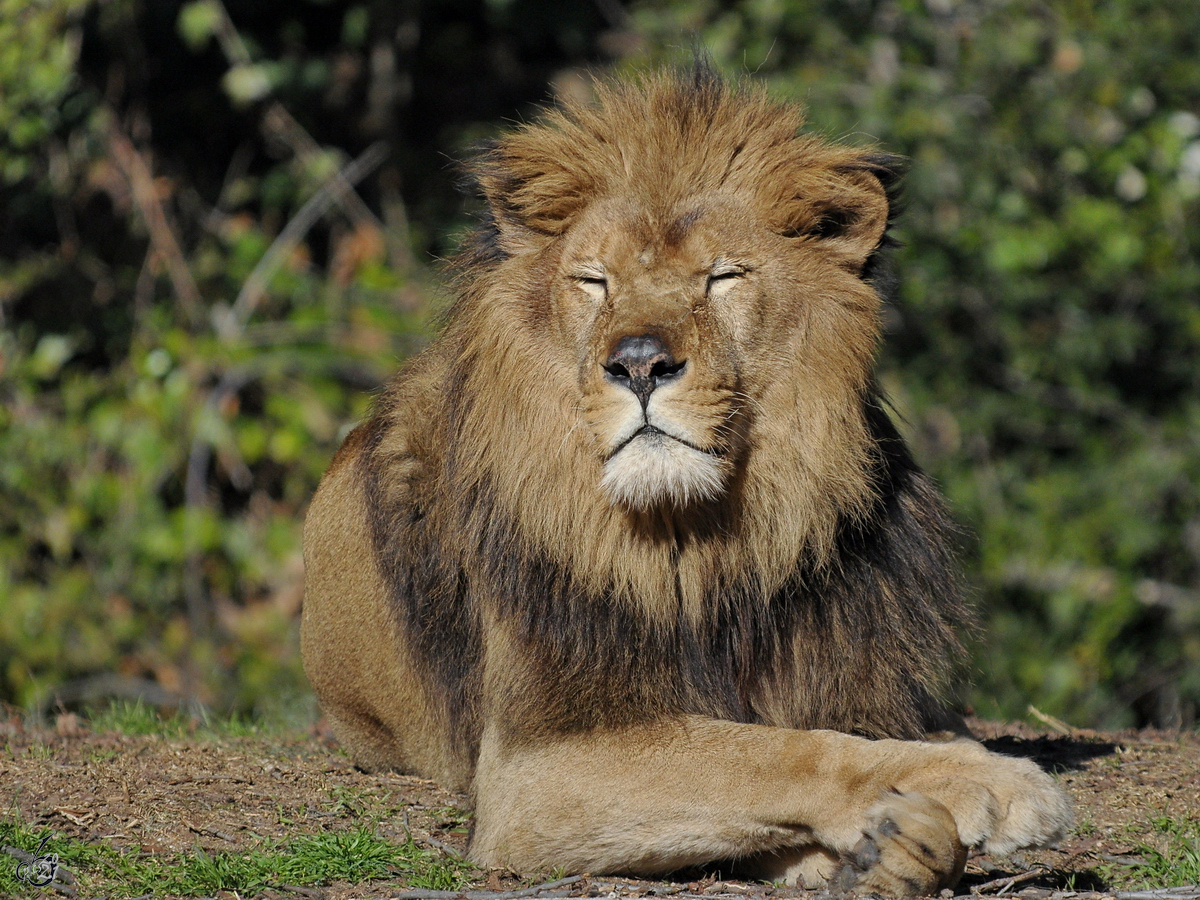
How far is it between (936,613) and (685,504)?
90cm

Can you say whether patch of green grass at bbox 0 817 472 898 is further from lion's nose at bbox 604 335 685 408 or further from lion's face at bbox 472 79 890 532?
lion's nose at bbox 604 335 685 408

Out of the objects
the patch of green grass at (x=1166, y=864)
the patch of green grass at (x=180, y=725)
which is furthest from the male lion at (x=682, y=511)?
the patch of green grass at (x=180, y=725)

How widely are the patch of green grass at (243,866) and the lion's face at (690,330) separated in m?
0.96

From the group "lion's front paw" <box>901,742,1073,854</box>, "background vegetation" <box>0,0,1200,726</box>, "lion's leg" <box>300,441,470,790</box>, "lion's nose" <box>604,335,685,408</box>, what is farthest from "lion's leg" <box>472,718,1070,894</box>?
"background vegetation" <box>0,0,1200,726</box>

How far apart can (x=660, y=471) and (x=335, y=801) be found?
1.34m

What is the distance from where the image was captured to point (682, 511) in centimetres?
329

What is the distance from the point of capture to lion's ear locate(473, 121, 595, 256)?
3475 mm

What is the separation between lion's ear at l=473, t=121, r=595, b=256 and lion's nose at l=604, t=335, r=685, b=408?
0.59 m

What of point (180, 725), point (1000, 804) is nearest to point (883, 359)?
point (180, 725)

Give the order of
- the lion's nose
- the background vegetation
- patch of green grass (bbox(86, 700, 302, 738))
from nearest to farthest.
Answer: the lion's nose, patch of green grass (bbox(86, 700, 302, 738)), the background vegetation

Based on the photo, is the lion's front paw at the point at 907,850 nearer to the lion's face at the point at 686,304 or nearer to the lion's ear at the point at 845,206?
the lion's face at the point at 686,304

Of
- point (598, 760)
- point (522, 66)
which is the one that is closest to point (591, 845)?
point (598, 760)

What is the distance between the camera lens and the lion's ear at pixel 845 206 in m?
3.43

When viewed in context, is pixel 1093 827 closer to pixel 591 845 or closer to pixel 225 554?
pixel 591 845
